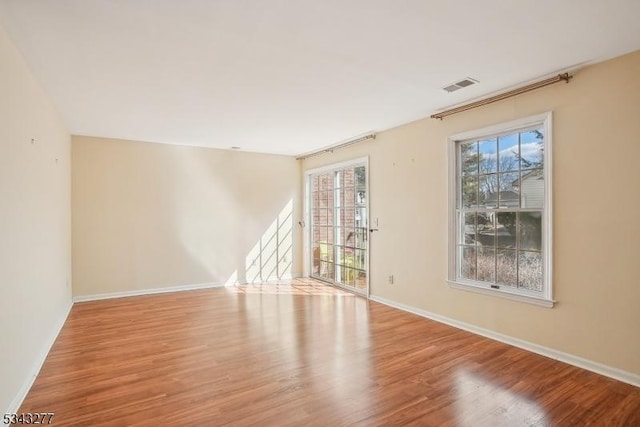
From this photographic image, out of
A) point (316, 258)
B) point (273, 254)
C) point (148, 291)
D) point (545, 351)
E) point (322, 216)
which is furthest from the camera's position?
point (316, 258)

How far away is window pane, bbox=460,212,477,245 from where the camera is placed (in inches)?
152

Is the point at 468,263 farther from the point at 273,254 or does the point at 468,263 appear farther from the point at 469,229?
the point at 273,254

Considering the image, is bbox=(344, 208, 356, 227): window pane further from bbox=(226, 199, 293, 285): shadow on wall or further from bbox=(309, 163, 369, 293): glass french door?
bbox=(226, 199, 293, 285): shadow on wall

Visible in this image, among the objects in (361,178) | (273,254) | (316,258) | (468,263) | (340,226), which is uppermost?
(361,178)

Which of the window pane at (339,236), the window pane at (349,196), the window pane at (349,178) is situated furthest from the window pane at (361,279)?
the window pane at (349,178)

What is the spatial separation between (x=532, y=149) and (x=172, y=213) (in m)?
5.12

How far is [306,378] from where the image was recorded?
267cm

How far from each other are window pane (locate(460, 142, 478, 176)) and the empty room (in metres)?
0.03

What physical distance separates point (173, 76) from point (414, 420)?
3187mm

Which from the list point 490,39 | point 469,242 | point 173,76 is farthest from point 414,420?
point 173,76

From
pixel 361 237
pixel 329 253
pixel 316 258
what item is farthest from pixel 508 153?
pixel 316 258

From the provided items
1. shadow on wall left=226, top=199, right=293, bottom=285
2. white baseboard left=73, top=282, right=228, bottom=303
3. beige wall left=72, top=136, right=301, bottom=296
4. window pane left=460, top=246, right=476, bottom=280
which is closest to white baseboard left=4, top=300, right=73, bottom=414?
white baseboard left=73, top=282, right=228, bottom=303

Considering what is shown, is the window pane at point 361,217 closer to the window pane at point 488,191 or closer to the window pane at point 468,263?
the window pane at point 468,263

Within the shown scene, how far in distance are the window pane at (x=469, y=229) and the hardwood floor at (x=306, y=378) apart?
3.28 feet
